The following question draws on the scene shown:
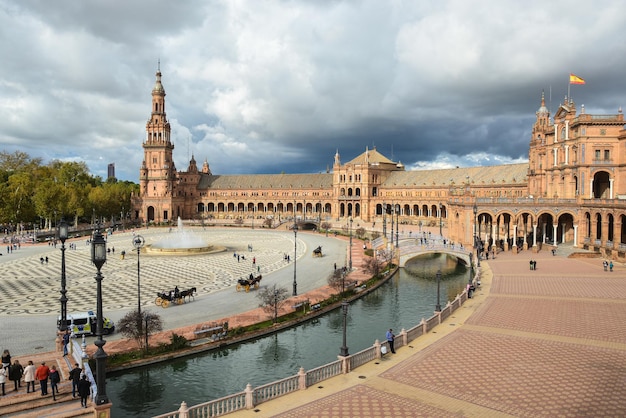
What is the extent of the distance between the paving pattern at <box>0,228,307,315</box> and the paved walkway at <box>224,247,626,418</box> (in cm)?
2320

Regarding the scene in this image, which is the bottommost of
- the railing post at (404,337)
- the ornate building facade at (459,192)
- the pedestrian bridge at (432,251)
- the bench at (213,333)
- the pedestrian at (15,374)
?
the bench at (213,333)

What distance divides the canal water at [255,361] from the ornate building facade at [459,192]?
71.2 ft

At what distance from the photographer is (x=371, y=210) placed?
127 metres

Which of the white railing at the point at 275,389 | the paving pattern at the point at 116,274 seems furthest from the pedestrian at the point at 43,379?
the paving pattern at the point at 116,274

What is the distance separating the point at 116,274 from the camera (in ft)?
167

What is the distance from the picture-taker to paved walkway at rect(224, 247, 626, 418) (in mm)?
17625

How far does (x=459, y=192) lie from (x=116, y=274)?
57899 mm

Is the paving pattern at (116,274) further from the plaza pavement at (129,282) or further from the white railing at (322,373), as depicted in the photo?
the white railing at (322,373)

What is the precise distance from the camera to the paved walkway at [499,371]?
17625 millimetres

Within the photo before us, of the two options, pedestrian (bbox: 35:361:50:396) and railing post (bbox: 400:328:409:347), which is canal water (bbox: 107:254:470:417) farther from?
railing post (bbox: 400:328:409:347)

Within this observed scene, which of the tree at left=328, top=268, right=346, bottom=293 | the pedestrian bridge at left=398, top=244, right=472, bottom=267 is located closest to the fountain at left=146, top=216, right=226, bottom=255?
the pedestrian bridge at left=398, top=244, right=472, bottom=267

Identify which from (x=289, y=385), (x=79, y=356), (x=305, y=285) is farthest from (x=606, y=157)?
(x=79, y=356)

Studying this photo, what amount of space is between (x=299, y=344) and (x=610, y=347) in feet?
59.8

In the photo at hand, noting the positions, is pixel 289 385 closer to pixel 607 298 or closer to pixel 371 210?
pixel 607 298
